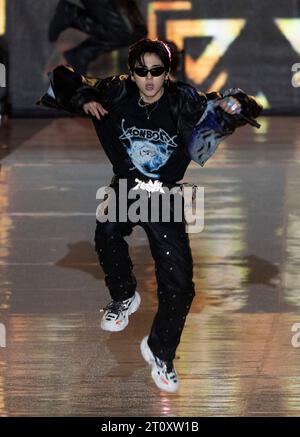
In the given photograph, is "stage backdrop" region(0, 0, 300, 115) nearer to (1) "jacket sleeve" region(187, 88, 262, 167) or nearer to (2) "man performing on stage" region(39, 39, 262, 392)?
(2) "man performing on stage" region(39, 39, 262, 392)

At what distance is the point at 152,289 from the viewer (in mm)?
9305

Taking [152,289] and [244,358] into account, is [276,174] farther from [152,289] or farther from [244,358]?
[244,358]

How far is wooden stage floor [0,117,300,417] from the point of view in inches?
270

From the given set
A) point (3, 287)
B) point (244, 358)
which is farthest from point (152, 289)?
point (244, 358)

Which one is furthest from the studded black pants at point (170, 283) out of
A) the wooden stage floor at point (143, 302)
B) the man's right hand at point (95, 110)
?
the man's right hand at point (95, 110)

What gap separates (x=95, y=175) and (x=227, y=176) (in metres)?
1.48

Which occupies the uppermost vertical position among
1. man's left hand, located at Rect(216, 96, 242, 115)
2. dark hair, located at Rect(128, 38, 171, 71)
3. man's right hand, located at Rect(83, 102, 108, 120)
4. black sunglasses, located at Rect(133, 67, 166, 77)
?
dark hair, located at Rect(128, 38, 171, 71)

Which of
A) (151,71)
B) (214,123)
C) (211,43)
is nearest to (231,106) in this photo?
(214,123)

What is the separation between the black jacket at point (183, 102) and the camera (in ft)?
23.1

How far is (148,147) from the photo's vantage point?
7.21 metres

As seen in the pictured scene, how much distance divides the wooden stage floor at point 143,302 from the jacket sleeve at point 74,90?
146cm

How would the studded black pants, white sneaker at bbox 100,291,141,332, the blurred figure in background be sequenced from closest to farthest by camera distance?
the studded black pants
white sneaker at bbox 100,291,141,332
the blurred figure in background

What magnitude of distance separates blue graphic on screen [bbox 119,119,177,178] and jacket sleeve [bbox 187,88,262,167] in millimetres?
132

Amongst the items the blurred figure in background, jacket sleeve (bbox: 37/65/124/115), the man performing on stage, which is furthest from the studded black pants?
the blurred figure in background
